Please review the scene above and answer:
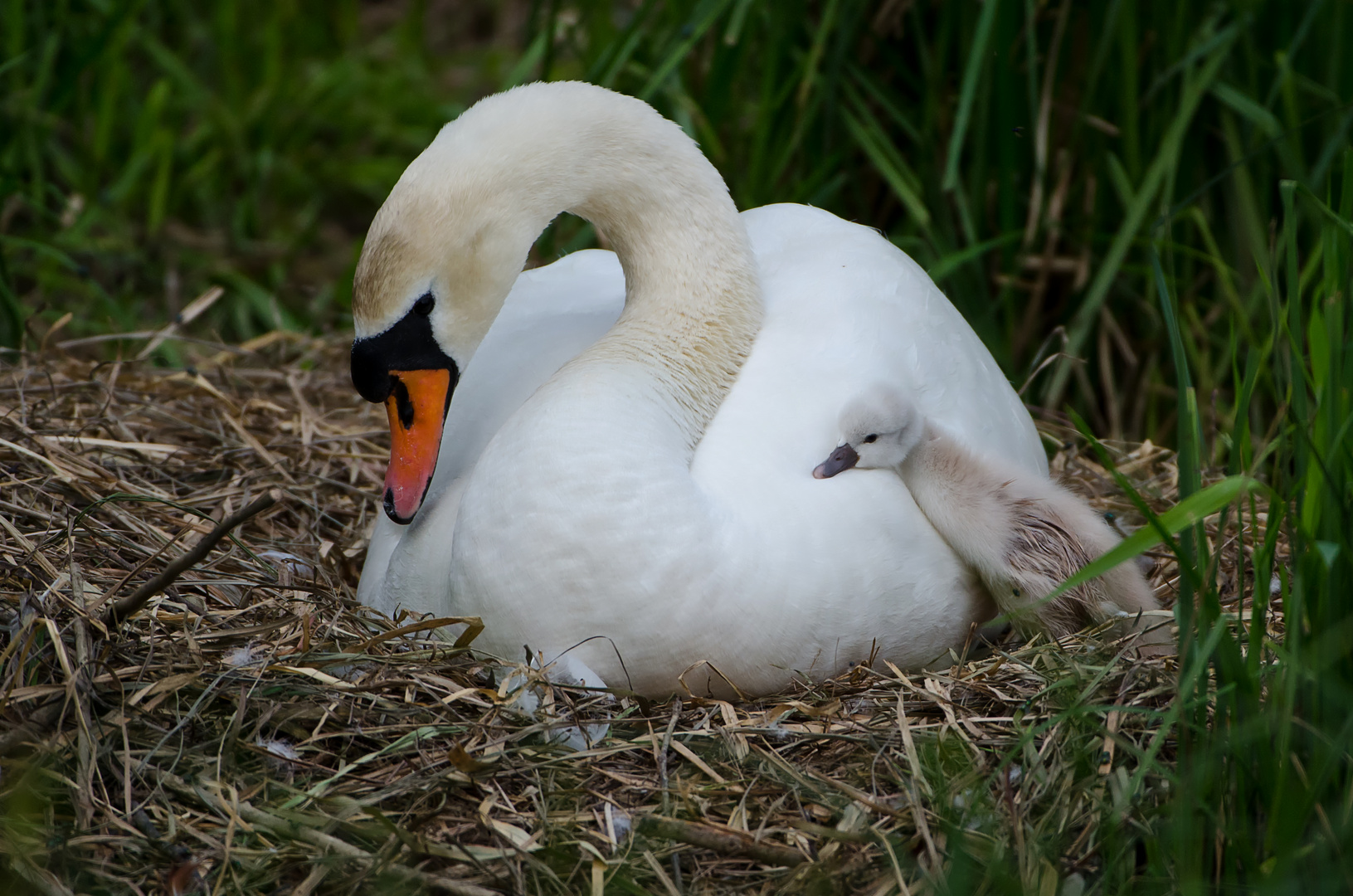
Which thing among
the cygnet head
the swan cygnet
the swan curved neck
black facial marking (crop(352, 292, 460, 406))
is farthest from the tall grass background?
black facial marking (crop(352, 292, 460, 406))

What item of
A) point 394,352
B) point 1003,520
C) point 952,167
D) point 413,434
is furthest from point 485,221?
point 952,167

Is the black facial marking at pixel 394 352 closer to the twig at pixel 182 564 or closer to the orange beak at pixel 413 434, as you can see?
the orange beak at pixel 413 434

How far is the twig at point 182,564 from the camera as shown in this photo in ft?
6.36

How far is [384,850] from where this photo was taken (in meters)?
1.80

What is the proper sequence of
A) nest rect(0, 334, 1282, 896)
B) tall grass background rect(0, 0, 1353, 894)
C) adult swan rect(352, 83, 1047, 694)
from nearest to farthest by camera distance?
nest rect(0, 334, 1282, 896) < adult swan rect(352, 83, 1047, 694) < tall grass background rect(0, 0, 1353, 894)

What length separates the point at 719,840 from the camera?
1.87 meters

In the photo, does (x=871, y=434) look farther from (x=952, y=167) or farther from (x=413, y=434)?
(x=952, y=167)

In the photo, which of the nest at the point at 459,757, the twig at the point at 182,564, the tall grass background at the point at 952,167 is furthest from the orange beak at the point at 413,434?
the tall grass background at the point at 952,167

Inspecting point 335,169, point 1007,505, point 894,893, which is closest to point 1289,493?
Answer: point 1007,505

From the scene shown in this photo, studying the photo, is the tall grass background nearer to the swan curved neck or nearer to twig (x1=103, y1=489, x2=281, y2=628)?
the swan curved neck

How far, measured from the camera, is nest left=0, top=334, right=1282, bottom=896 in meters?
1.82

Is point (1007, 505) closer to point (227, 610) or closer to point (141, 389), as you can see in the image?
point (227, 610)

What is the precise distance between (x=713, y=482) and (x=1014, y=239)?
1.91 metres

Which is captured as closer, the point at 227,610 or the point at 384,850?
the point at 384,850
